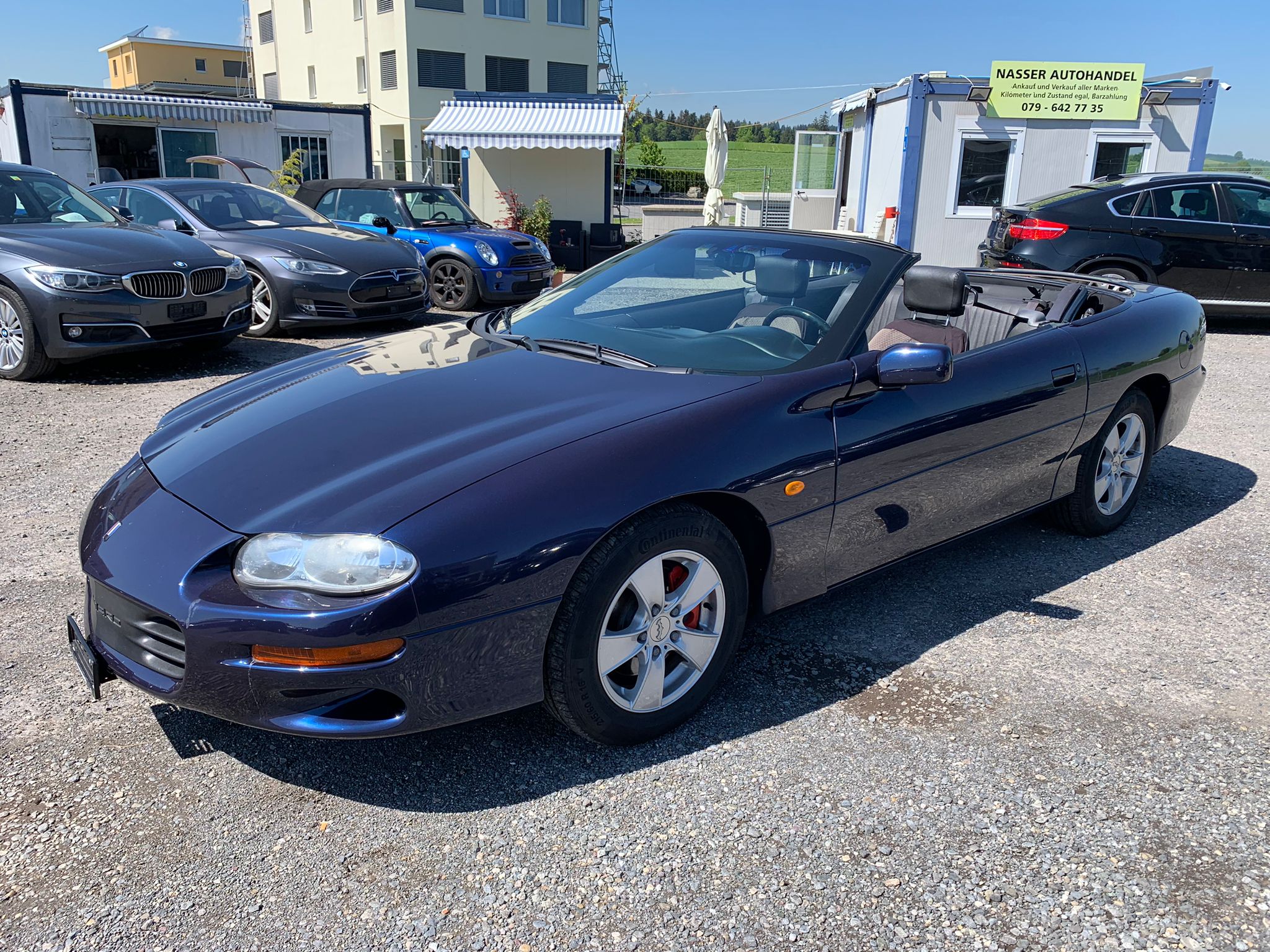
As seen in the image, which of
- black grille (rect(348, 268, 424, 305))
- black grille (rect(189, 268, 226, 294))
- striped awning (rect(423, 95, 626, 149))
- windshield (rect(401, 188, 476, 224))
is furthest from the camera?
striped awning (rect(423, 95, 626, 149))

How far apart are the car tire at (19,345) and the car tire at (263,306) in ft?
6.61

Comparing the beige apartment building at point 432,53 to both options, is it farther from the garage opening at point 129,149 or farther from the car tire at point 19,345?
the car tire at point 19,345

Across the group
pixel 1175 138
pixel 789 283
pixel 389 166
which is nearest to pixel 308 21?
pixel 389 166

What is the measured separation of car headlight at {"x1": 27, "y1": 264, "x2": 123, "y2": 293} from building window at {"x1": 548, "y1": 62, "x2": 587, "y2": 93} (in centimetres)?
3785

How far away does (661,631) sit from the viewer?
8.96ft

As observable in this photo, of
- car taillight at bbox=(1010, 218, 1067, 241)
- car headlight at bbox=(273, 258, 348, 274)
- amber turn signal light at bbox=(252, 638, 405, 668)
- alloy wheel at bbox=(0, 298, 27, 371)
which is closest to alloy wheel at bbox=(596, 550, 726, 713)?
amber turn signal light at bbox=(252, 638, 405, 668)

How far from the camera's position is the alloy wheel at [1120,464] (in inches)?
171

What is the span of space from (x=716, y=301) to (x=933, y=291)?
812 mm

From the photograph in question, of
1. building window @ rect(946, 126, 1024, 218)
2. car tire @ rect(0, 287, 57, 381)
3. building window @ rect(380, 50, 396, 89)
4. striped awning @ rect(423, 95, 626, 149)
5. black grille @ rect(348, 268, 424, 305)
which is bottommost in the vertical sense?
car tire @ rect(0, 287, 57, 381)

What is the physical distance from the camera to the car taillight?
10.4 meters

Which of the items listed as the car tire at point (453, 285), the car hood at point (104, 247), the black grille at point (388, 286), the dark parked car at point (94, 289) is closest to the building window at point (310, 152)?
the car tire at point (453, 285)

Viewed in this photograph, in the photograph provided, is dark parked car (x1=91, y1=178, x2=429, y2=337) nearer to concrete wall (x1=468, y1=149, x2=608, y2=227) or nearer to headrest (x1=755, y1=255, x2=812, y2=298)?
headrest (x1=755, y1=255, x2=812, y2=298)

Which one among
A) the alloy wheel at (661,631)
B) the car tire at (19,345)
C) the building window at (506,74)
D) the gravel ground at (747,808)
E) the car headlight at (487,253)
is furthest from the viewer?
the building window at (506,74)

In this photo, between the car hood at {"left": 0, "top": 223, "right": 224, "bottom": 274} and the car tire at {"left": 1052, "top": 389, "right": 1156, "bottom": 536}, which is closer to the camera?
the car tire at {"left": 1052, "top": 389, "right": 1156, "bottom": 536}
